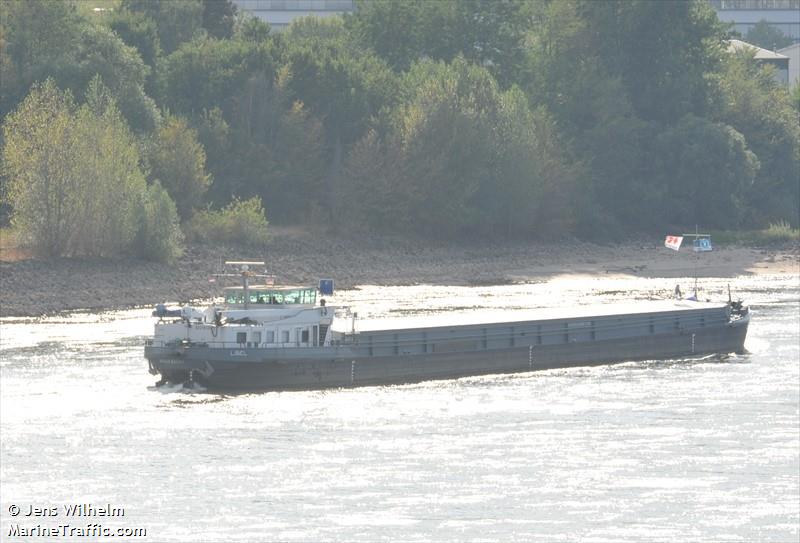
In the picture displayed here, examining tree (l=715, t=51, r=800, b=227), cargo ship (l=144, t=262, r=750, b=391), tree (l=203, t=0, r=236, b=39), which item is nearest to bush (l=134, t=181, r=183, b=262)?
cargo ship (l=144, t=262, r=750, b=391)

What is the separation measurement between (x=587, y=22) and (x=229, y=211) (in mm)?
49096

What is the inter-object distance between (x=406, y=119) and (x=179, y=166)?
2009cm

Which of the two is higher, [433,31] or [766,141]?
[433,31]

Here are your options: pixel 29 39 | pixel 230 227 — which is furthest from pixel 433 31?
pixel 29 39

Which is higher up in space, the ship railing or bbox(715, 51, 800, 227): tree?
bbox(715, 51, 800, 227): tree

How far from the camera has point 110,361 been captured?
71.3 meters

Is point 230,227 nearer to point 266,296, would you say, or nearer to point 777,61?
point 266,296

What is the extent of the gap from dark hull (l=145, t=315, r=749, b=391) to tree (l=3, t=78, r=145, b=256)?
1380 inches

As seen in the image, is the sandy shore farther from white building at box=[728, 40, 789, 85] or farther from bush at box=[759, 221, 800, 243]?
white building at box=[728, 40, 789, 85]

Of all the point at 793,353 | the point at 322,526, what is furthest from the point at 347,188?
the point at 322,526

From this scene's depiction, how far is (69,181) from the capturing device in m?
99.1

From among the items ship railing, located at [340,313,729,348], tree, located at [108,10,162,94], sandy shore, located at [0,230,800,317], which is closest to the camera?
ship railing, located at [340,313,729,348]

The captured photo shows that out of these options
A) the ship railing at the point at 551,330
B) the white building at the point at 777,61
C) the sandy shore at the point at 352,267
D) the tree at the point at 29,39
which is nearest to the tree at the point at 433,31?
the sandy shore at the point at 352,267

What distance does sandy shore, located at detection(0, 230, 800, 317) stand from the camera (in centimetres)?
9431
